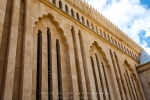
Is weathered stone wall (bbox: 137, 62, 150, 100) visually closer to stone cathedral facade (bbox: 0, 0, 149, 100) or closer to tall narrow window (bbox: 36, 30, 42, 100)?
stone cathedral facade (bbox: 0, 0, 149, 100)

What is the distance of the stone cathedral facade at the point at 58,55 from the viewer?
6617mm

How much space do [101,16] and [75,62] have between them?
23.2 ft

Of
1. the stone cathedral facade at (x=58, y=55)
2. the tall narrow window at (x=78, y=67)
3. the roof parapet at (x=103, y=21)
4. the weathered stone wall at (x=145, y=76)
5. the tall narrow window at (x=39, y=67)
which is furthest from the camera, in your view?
the weathered stone wall at (x=145, y=76)

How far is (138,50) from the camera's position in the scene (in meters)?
18.9

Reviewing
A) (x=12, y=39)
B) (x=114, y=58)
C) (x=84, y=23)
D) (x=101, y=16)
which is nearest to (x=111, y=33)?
(x=101, y=16)

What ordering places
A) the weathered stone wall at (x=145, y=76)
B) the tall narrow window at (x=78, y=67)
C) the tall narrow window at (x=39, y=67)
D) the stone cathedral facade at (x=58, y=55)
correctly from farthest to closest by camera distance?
1. the weathered stone wall at (x=145, y=76)
2. the tall narrow window at (x=78, y=67)
3. the tall narrow window at (x=39, y=67)
4. the stone cathedral facade at (x=58, y=55)

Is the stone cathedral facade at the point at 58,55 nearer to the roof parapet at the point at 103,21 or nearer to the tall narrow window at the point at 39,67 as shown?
the tall narrow window at the point at 39,67

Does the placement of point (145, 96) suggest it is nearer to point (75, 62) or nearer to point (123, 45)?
point (123, 45)

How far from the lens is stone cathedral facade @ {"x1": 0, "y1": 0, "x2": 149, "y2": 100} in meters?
6.62

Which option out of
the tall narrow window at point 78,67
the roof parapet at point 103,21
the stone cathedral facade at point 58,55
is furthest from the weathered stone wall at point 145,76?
the tall narrow window at point 78,67

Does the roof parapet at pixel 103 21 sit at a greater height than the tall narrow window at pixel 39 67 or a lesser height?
greater

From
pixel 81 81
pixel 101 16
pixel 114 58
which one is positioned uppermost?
pixel 101 16

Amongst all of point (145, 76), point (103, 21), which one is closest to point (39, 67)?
point (103, 21)

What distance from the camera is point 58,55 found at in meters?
9.16
